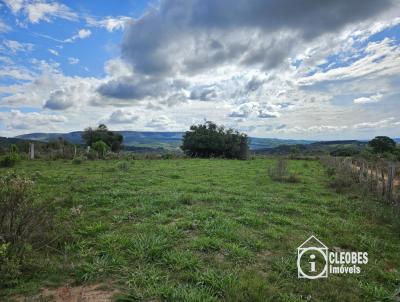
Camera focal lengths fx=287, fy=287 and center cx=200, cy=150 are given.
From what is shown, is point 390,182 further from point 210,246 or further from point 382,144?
point 382,144

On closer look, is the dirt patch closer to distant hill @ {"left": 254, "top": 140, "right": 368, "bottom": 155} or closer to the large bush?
the large bush

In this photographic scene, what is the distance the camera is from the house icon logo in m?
4.39

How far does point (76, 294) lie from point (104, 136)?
50074 millimetres

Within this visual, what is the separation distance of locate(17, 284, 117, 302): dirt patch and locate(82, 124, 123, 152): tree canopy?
48824 millimetres

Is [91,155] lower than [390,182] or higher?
lower

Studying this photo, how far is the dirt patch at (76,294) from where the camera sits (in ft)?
11.3

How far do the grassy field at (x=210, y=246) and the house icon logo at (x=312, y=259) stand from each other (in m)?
0.15

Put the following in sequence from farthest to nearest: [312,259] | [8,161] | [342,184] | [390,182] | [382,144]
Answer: [382,144], [8,161], [342,184], [390,182], [312,259]

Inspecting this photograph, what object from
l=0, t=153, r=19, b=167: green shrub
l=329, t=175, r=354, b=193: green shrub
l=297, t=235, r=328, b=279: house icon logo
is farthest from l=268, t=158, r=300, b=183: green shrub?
l=0, t=153, r=19, b=167: green shrub

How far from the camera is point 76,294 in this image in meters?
3.59

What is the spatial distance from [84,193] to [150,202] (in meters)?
2.78

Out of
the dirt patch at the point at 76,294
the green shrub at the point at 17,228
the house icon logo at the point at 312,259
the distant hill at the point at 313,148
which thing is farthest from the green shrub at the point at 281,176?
the distant hill at the point at 313,148

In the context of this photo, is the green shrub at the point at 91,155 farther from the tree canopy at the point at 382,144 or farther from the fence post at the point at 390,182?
the tree canopy at the point at 382,144

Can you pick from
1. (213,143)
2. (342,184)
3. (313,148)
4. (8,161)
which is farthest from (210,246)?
(313,148)
